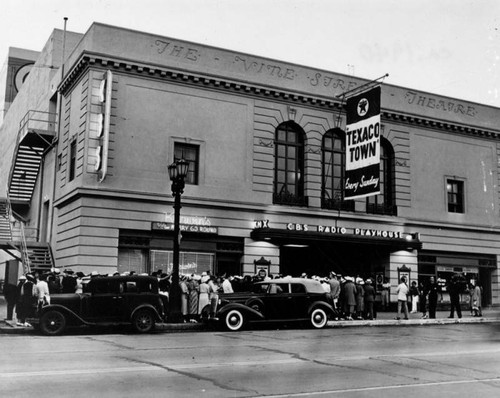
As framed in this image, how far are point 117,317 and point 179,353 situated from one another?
5.77 metres

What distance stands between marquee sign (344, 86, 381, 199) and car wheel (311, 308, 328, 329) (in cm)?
749

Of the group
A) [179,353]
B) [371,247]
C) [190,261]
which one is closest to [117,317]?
[179,353]

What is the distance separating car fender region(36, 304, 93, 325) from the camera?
17078mm

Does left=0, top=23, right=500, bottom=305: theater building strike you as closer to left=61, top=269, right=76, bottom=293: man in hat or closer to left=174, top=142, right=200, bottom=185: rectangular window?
left=174, top=142, right=200, bottom=185: rectangular window

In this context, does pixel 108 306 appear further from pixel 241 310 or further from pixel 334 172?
pixel 334 172

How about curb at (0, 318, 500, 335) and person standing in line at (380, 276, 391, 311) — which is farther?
person standing in line at (380, 276, 391, 311)

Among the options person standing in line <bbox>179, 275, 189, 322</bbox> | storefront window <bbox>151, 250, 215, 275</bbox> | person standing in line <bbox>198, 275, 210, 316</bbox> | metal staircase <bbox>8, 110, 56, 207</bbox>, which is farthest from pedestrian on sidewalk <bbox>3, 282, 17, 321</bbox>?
metal staircase <bbox>8, 110, 56, 207</bbox>

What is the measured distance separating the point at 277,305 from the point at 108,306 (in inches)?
216

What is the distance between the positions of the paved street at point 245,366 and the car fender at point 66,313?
2.27 feet

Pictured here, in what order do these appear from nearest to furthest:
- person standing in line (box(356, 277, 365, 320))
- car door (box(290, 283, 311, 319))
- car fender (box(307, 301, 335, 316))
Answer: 1. car door (box(290, 283, 311, 319))
2. car fender (box(307, 301, 335, 316))
3. person standing in line (box(356, 277, 365, 320))

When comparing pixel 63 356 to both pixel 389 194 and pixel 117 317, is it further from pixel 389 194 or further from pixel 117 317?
pixel 389 194

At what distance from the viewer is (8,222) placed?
99.5 ft

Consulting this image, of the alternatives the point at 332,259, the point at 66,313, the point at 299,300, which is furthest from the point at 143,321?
the point at 332,259

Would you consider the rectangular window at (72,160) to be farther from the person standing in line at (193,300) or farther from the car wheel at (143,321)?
the car wheel at (143,321)
